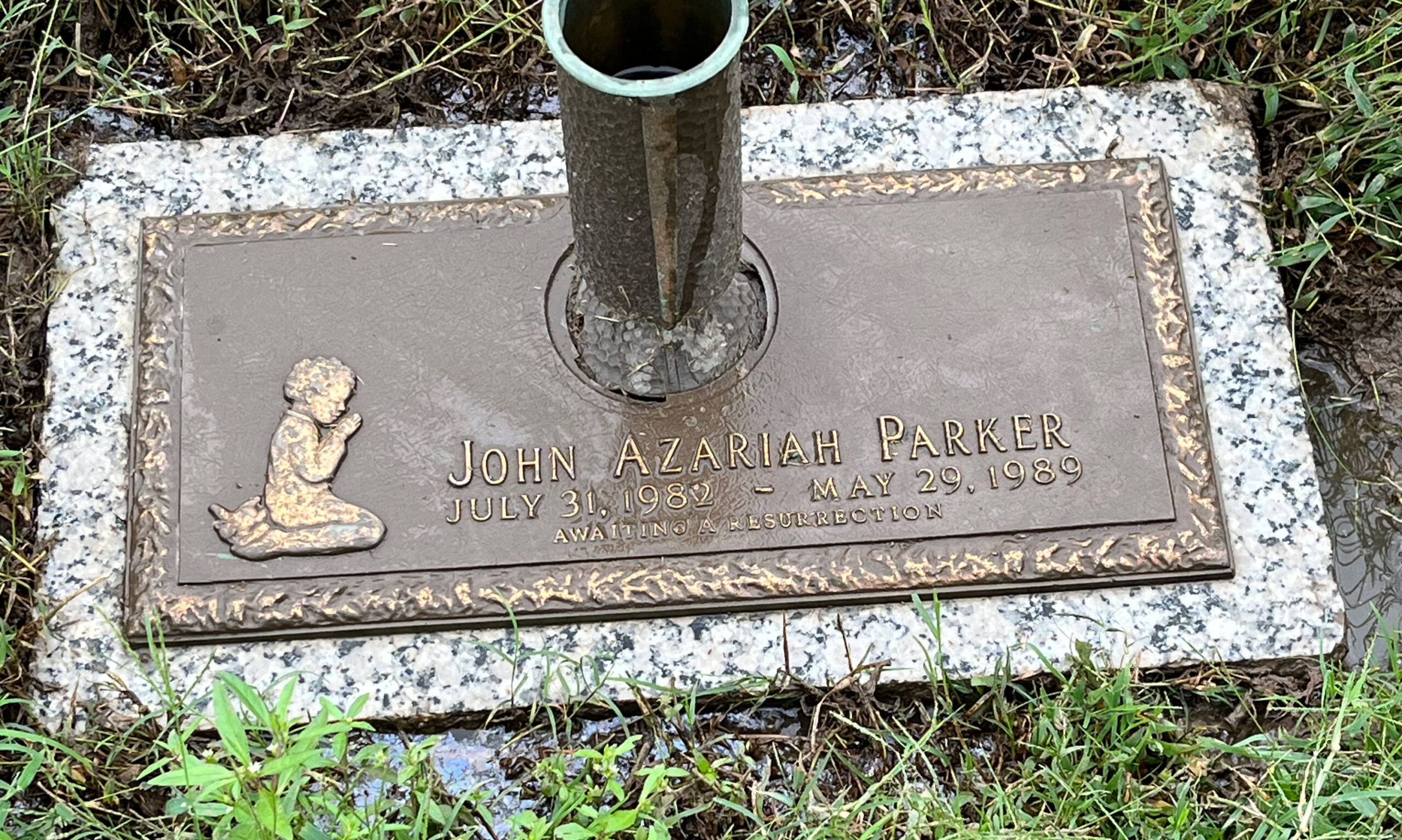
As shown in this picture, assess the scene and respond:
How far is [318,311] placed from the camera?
1975 mm

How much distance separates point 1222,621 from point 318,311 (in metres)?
1.50

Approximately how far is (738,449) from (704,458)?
53 mm

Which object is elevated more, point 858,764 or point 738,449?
point 738,449

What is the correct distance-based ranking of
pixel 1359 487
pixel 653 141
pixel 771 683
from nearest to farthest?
1. pixel 653 141
2. pixel 771 683
3. pixel 1359 487

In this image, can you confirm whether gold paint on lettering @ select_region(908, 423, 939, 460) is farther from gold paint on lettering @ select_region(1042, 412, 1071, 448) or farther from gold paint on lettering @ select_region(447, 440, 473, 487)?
gold paint on lettering @ select_region(447, 440, 473, 487)

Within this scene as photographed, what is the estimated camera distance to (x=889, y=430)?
188cm

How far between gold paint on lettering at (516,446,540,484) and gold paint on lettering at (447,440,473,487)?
0.07 meters

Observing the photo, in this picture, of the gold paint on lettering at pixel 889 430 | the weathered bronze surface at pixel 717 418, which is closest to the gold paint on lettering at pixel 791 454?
the weathered bronze surface at pixel 717 418

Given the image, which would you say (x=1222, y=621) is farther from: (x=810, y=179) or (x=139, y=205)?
(x=139, y=205)

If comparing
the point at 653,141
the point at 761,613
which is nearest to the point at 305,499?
the point at 761,613

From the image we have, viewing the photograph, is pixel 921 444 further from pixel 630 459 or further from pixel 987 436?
pixel 630 459

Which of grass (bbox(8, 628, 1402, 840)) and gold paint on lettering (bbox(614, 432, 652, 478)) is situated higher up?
gold paint on lettering (bbox(614, 432, 652, 478))

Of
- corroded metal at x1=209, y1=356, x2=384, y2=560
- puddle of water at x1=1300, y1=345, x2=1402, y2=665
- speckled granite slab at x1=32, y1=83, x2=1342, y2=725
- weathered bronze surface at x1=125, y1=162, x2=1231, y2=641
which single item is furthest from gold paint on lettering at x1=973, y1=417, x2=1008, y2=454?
corroded metal at x1=209, y1=356, x2=384, y2=560

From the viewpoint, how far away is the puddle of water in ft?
6.50
